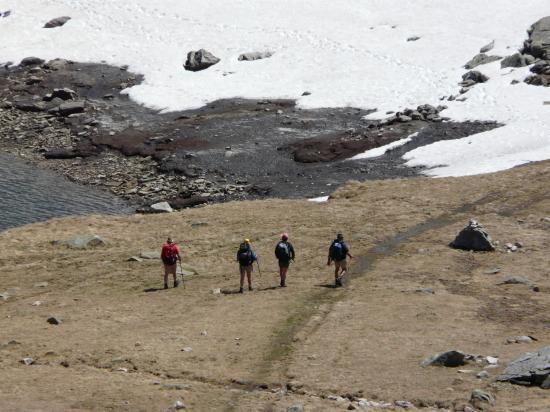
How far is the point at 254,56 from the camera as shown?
79250mm

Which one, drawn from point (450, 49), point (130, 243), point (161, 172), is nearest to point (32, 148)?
point (161, 172)

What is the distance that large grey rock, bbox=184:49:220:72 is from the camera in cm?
7838

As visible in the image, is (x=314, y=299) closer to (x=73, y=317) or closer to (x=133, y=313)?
(x=133, y=313)

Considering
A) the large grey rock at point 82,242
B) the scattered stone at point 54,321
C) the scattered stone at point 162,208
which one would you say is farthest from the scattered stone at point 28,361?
the scattered stone at point 162,208

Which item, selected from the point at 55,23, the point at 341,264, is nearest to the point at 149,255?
the point at 341,264

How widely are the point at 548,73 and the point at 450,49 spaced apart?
10.6 metres

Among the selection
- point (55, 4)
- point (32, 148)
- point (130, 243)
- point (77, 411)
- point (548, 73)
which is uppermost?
point (55, 4)

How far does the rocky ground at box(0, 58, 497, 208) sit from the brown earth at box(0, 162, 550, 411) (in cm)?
863

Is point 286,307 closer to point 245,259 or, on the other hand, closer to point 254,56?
point 245,259

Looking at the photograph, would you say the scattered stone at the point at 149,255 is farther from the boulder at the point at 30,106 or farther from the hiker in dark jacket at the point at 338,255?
the boulder at the point at 30,106

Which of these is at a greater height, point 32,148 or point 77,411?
point 32,148

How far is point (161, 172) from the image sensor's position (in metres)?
61.0

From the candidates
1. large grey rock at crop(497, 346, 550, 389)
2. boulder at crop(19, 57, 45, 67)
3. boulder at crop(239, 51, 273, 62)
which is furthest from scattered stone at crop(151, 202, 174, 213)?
boulder at crop(19, 57, 45, 67)

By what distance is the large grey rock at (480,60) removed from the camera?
241 feet
